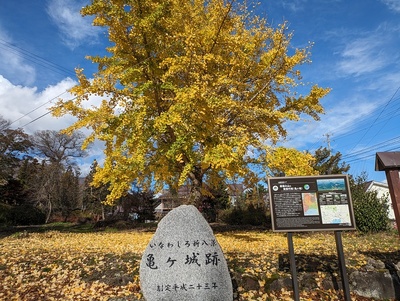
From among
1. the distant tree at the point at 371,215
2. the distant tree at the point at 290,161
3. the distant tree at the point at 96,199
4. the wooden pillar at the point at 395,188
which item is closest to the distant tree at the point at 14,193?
the distant tree at the point at 96,199

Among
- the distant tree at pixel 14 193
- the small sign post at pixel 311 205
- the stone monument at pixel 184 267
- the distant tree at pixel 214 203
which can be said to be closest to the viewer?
the stone monument at pixel 184 267

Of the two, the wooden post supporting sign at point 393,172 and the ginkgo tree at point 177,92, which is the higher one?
the ginkgo tree at point 177,92

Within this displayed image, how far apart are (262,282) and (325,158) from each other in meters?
20.5

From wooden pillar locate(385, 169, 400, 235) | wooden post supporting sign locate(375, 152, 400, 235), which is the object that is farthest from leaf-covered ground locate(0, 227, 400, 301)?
wooden post supporting sign locate(375, 152, 400, 235)

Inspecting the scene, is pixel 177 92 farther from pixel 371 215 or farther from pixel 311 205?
pixel 371 215

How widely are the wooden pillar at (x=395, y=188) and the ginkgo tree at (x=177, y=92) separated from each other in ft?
10.7

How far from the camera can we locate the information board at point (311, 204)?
455 cm

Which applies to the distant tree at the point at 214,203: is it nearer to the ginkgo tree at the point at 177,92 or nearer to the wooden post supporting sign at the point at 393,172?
the ginkgo tree at the point at 177,92

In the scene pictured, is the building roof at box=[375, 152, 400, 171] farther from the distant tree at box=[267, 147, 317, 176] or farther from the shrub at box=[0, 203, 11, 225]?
the shrub at box=[0, 203, 11, 225]

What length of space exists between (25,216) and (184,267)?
23.6m

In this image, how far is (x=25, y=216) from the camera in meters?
22.7

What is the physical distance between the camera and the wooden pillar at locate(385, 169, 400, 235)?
15.2 feet

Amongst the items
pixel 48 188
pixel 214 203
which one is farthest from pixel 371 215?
pixel 48 188

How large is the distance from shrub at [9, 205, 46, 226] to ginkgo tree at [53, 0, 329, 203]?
16841 mm
